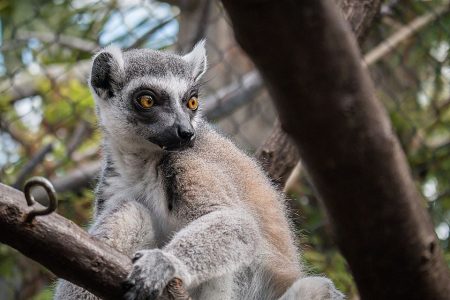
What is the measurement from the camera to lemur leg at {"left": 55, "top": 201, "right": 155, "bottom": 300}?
2.61m

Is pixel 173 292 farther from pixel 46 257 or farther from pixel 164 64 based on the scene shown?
pixel 164 64

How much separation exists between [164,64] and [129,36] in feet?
6.84

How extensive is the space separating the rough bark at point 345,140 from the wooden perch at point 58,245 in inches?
28.9

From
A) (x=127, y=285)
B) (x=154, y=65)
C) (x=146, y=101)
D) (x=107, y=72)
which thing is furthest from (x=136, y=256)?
(x=107, y=72)

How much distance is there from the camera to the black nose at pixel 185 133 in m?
2.82

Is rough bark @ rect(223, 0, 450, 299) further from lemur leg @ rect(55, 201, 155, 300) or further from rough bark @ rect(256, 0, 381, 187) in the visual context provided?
rough bark @ rect(256, 0, 381, 187)

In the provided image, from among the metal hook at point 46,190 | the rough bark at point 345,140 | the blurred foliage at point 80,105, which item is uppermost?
the rough bark at point 345,140

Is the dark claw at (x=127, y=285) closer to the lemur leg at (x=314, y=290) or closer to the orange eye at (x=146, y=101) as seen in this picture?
the lemur leg at (x=314, y=290)

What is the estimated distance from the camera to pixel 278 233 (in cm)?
296

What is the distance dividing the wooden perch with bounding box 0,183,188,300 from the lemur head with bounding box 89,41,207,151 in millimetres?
968

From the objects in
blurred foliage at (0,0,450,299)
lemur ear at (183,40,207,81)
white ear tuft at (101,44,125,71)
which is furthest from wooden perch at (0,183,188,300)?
blurred foliage at (0,0,450,299)

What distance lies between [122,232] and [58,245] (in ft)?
2.57

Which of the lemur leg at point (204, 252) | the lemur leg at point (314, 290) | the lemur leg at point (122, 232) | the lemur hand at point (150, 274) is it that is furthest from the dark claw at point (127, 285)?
the lemur leg at point (314, 290)

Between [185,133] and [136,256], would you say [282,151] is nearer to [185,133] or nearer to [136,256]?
[185,133]
